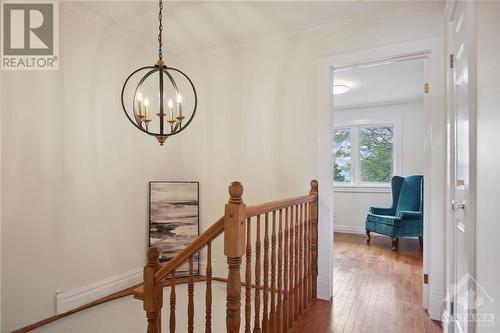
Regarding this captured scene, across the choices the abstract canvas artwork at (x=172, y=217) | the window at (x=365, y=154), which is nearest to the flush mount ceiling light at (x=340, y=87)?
the window at (x=365, y=154)

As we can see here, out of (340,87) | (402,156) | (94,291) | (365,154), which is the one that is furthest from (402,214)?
(94,291)

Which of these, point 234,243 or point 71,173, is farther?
point 71,173

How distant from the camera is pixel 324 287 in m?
2.87

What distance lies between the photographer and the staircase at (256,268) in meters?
1.48

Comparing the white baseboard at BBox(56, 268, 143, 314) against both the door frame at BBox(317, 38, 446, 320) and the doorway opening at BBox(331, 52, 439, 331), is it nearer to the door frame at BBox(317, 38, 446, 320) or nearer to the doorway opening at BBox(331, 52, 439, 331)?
the doorway opening at BBox(331, 52, 439, 331)

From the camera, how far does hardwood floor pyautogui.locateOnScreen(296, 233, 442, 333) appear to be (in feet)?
7.63

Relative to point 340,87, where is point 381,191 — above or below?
below

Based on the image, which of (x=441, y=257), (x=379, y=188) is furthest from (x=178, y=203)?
(x=379, y=188)

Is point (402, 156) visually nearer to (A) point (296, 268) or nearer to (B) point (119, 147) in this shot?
(A) point (296, 268)

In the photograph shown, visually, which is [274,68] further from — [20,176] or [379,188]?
[379,188]

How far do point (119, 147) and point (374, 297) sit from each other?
9.61ft

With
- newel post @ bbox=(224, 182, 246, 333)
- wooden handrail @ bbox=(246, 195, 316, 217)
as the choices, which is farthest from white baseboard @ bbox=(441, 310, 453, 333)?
newel post @ bbox=(224, 182, 246, 333)

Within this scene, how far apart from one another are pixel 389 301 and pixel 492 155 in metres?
2.06

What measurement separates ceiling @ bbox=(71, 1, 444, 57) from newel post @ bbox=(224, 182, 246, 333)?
6.25 ft
